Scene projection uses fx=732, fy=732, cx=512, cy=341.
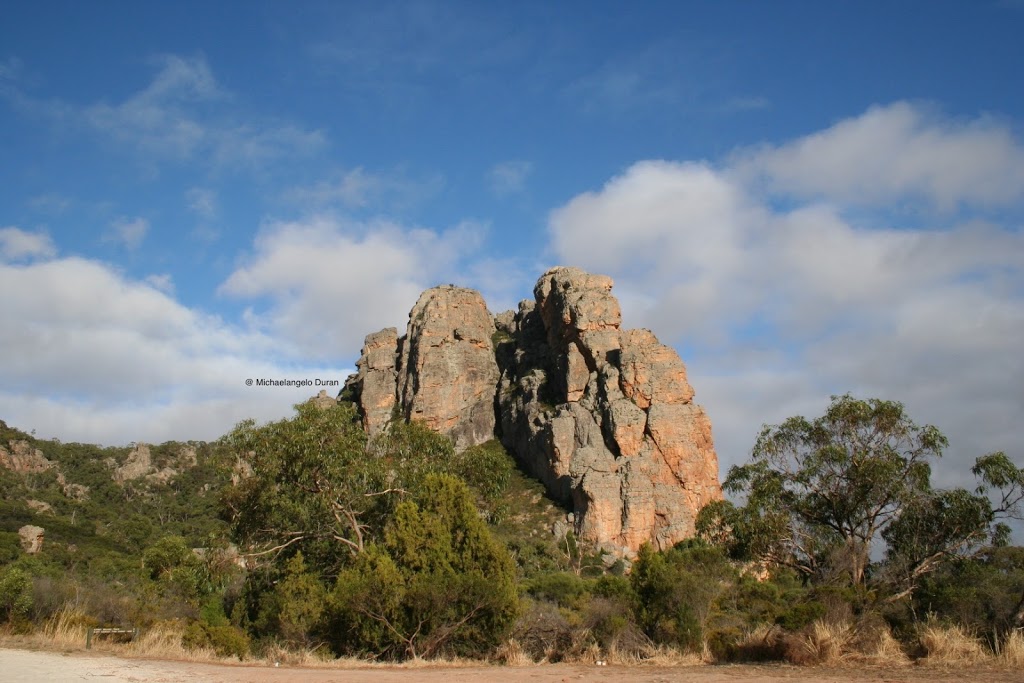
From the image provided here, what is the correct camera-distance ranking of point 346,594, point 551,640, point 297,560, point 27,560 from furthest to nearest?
1. point 27,560
2. point 297,560
3. point 551,640
4. point 346,594

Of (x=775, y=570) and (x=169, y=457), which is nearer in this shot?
(x=775, y=570)

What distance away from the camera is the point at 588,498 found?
64625 mm

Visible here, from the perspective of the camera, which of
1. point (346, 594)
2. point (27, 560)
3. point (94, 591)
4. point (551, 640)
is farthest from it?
point (27, 560)

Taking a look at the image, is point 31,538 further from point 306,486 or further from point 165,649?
point 165,649

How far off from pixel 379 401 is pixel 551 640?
74413mm

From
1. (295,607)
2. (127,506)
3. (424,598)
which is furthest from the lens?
(127,506)

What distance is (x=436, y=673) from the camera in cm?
1334

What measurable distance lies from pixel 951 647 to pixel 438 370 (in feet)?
248

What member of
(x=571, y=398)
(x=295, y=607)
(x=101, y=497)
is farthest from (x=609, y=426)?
(x=101, y=497)

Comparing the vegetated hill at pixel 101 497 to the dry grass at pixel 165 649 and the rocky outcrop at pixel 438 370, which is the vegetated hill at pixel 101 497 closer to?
the rocky outcrop at pixel 438 370

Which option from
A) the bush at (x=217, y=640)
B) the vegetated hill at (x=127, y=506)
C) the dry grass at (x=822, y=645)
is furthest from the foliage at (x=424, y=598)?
the vegetated hill at (x=127, y=506)

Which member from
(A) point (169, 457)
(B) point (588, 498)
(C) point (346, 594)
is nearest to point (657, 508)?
(B) point (588, 498)

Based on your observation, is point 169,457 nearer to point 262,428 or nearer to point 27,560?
point 27,560

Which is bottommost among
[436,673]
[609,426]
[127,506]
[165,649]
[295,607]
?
[165,649]
